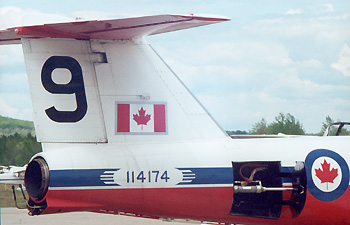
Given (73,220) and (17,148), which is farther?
(17,148)

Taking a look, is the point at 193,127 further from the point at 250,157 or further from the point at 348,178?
the point at 348,178

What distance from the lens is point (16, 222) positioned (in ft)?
57.6

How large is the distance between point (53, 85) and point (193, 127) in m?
2.12

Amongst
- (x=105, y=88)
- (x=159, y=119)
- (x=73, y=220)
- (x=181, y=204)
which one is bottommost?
(x=73, y=220)

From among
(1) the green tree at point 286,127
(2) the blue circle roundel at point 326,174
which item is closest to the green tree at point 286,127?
(1) the green tree at point 286,127

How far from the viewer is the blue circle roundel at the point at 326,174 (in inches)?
406

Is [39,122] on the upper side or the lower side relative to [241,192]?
upper

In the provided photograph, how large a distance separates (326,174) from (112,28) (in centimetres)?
381

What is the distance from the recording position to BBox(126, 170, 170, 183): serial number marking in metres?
9.55

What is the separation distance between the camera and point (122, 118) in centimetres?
998

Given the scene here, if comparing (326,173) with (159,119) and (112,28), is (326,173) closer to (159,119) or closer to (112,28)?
(159,119)

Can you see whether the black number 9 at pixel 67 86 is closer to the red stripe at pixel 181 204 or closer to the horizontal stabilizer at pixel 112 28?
the horizontal stabilizer at pixel 112 28

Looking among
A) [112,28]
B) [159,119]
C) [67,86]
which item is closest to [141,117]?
[159,119]

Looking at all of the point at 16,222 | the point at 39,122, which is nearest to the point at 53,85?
the point at 39,122
